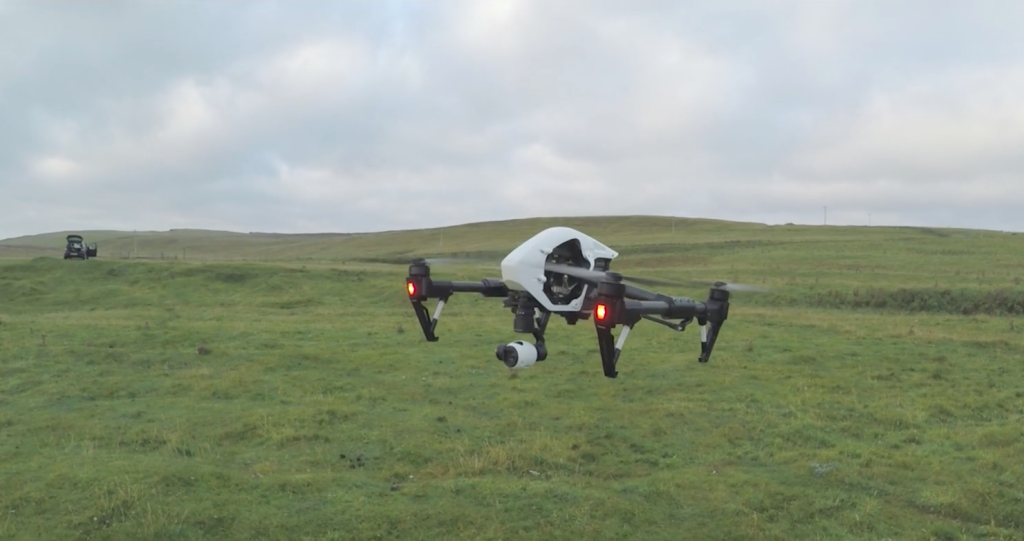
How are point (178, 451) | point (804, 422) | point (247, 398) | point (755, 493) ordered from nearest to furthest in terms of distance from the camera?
point (755, 493)
point (178, 451)
point (804, 422)
point (247, 398)

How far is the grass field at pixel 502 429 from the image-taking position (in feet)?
37.9

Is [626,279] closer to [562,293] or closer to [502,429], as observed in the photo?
[562,293]

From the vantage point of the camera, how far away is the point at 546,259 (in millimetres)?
10086

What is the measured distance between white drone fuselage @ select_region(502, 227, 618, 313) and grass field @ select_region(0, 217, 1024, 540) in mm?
1297

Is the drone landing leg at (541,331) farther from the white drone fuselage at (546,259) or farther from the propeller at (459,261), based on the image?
the propeller at (459,261)

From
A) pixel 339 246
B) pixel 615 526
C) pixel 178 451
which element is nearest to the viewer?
pixel 615 526

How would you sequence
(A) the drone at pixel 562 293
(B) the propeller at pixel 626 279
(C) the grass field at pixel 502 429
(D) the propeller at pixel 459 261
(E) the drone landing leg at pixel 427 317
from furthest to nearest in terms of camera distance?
(C) the grass field at pixel 502 429, (E) the drone landing leg at pixel 427 317, (D) the propeller at pixel 459 261, (A) the drone at pixel 562 293, (B) the propeller at pixel 626 279

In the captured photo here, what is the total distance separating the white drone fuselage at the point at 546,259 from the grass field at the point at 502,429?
51.1 inches

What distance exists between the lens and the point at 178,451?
14555 millimetres

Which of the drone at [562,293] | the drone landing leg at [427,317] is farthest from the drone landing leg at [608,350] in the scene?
the drone landing leg at [427,317]

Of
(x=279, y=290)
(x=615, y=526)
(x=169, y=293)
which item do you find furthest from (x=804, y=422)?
(x=169, y=293)

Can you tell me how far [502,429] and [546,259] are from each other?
686cm

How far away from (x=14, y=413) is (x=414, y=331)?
13421 millimetres

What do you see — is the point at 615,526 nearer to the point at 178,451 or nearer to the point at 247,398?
the point at 178,451
